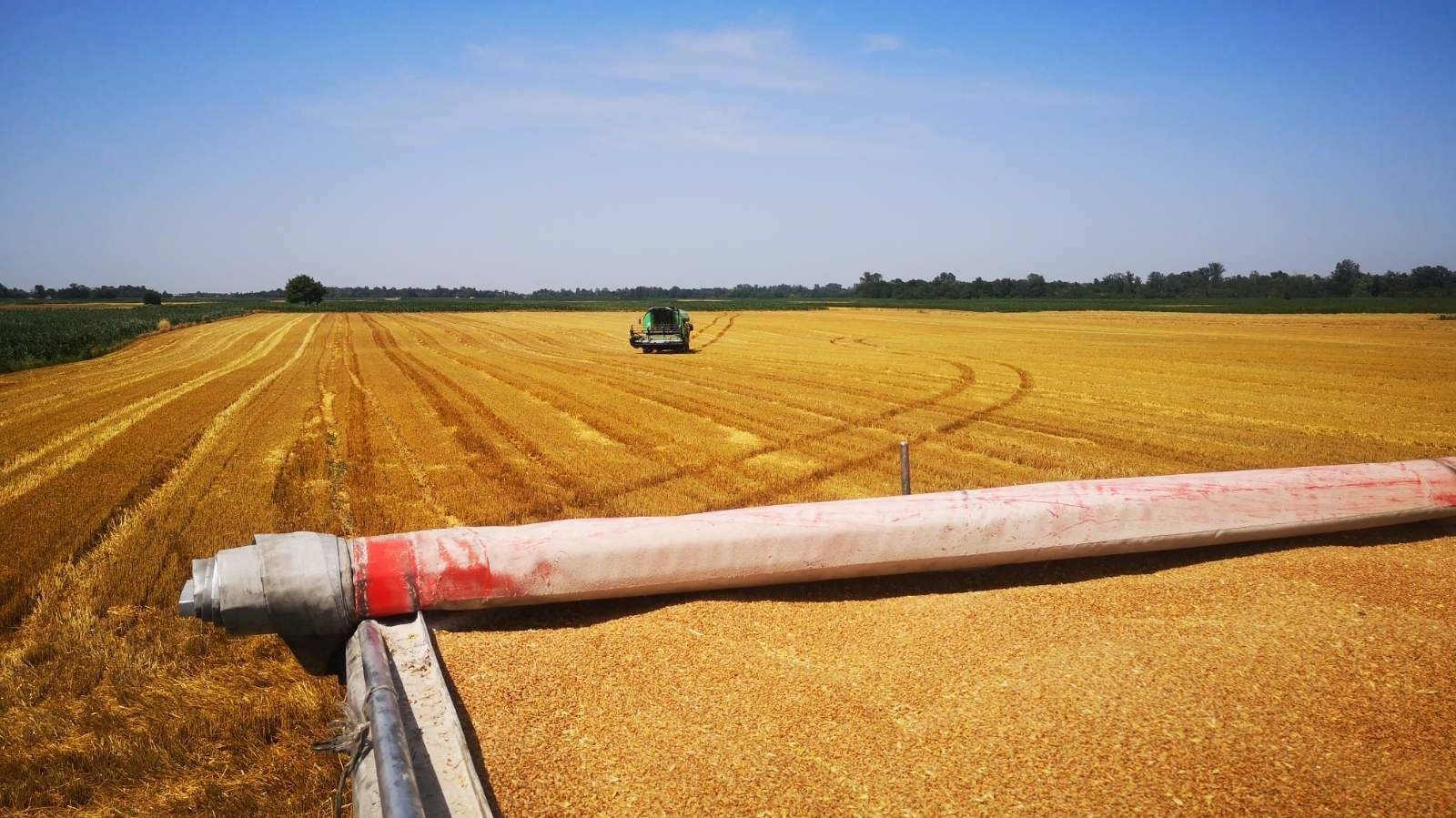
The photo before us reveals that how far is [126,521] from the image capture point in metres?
8.30

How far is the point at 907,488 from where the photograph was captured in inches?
314

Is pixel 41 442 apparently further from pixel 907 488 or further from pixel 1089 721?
pixel 1089 721

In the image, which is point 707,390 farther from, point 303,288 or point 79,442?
point 303,288

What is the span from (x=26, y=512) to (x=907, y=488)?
9.11 meters

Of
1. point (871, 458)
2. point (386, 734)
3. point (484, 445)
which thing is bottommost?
point (871, 458)

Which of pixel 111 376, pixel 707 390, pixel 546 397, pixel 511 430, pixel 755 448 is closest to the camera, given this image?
pixel 755 448

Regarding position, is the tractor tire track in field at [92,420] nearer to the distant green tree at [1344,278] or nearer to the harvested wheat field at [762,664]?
the harvested wheat field at [762,664]

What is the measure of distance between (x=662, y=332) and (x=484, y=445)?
64.0 feet

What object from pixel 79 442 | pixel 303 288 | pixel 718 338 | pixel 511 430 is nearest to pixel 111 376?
pixel 79 442

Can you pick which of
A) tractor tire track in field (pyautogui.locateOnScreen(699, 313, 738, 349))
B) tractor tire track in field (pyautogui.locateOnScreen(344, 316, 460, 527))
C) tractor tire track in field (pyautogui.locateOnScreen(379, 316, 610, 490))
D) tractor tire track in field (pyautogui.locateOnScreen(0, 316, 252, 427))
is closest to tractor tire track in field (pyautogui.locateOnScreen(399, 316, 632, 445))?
tractor tire track in field (pyautogui.locateOnScreen(379, 316, 610, 490))

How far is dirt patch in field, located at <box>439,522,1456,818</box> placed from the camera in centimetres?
365

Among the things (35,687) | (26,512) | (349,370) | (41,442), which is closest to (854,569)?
(35,687)


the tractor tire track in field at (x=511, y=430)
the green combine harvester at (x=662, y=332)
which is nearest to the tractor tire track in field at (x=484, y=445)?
the tractor tire track in field at (x=511, y=430)

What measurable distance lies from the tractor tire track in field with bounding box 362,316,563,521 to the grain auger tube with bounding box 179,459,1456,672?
354 centimetres
